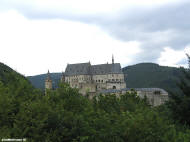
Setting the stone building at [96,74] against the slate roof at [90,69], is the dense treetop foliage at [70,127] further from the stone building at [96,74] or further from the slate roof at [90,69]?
the slate roof at [90,69]

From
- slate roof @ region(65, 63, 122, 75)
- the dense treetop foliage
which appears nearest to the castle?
slate roof @ region(65, 63, 122, 75)

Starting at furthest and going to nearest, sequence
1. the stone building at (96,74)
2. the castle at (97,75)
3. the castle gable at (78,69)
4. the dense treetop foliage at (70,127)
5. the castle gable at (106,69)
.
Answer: the castle gable at (78,69)
the castle gable at (106,69)
the stone building at (96,74)
the castle at (97,75)
the dense treetop foliage at (70,127)

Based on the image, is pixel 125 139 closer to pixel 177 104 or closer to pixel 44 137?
pixel 44 137

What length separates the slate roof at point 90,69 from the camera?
5084 inches

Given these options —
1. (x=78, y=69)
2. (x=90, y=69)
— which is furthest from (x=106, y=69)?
(x=78, y=69)

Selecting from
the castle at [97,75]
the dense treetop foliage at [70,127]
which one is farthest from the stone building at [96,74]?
the dense treetop foliage at [70,127]

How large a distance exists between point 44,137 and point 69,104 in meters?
6.28

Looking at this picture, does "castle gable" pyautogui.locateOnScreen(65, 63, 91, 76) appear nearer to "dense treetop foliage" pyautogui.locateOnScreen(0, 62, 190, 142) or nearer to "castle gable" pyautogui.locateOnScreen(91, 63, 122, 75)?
"castle gable" pyautogui.locateOnScreen(91, 63, 122, 75)

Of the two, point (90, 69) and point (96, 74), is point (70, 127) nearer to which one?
point (96, 74)

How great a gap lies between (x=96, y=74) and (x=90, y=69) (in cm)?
490

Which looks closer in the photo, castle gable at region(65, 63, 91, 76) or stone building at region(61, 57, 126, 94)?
stone building at region(61, 57, 126, 94)

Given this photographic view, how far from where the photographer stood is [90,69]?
136 m

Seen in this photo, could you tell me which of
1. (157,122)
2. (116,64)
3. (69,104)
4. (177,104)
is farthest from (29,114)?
(116,64)

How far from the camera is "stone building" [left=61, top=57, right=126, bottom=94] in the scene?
4921 inches
